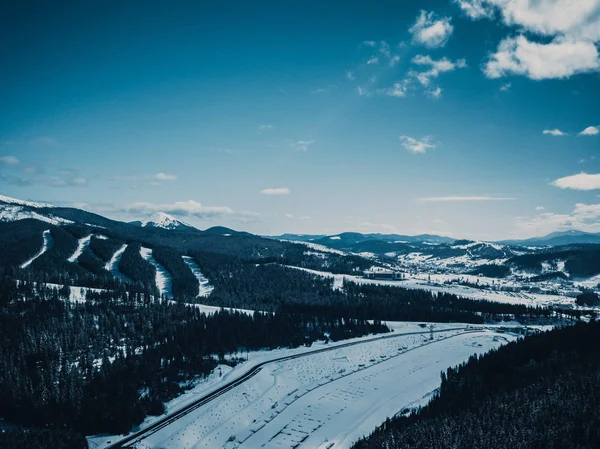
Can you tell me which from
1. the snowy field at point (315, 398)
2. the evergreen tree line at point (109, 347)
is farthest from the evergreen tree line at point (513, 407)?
the evergreen tree line at point (109, 347)

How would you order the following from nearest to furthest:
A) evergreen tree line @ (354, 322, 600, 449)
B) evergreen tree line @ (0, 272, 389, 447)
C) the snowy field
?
evergreen tree line @ (354, 322, 600, 449), the snowy field, evergreen tree line @ (0, 272, 389, 447)

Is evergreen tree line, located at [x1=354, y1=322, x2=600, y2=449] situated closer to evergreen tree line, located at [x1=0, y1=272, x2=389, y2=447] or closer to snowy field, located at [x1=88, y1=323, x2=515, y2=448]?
snowy field, located at [x1=88, y1=323, x2=515, y2=448]

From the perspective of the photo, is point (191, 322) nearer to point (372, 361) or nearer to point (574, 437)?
point (372, 361)

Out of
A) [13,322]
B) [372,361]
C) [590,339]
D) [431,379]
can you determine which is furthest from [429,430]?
[13,322]

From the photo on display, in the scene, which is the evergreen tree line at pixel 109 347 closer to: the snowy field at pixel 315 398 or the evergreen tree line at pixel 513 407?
the snowy field at pixel 315 398

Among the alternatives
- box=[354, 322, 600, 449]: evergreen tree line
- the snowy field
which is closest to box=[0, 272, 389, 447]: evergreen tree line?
the snowy field

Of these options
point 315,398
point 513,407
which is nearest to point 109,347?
point 315,398

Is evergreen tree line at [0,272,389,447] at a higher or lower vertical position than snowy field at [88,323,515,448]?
higher
